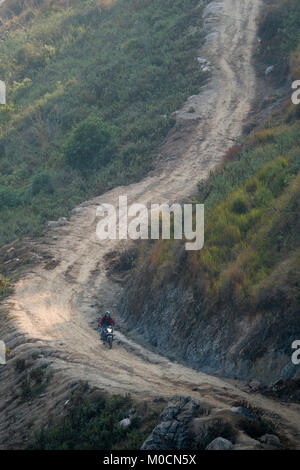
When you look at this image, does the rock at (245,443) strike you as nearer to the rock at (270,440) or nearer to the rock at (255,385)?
the rock at (270,440)

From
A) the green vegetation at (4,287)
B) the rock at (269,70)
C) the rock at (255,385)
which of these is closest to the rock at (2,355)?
the green vegetation at (4,287)

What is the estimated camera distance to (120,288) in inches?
949

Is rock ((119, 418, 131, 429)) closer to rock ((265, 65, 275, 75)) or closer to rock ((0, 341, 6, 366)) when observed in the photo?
rock ((0, 341, 6, 366))

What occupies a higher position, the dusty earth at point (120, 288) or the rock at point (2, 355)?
the dusty earth at point (120, 288)

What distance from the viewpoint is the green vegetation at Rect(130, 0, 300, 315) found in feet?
49.5

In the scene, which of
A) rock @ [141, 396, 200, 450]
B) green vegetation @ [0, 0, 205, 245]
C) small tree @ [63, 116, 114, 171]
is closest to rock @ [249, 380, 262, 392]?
rock @ [141, 396, 200, 450]

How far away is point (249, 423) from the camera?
10.9m

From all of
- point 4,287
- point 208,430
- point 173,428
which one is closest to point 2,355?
point 4,287

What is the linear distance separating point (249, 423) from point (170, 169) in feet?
76.2

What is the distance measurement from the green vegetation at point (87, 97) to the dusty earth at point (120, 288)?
1.61 metres

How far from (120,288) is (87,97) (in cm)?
2313

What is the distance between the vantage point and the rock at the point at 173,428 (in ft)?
35.4
